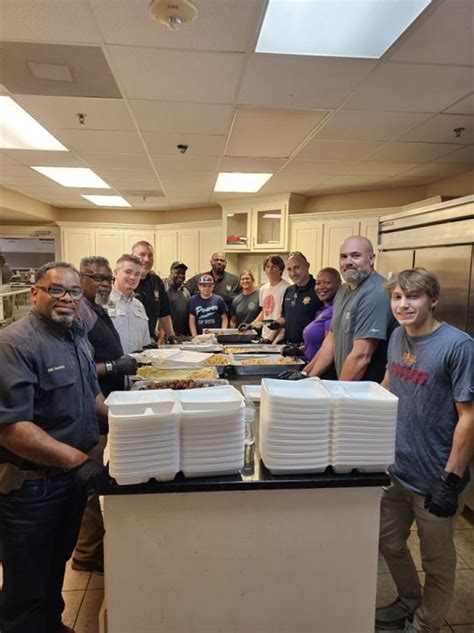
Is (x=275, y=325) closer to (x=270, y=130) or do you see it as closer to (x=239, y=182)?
(x=270, y=130)

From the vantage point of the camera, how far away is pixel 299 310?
352 centimetres

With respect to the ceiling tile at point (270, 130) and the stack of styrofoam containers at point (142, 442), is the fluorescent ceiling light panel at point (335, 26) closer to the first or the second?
the ceiling tile at point (270, 130)

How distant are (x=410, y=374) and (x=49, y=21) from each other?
84.9 inches

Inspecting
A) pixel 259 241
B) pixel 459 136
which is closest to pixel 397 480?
pixel 459 136

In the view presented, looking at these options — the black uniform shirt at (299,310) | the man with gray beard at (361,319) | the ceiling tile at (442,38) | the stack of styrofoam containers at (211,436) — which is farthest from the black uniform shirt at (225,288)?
the stack of styrofoam containers at (211,436)

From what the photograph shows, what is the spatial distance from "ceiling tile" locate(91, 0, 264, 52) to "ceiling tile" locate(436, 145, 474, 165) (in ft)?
8.39

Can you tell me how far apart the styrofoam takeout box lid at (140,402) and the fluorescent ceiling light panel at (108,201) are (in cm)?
560

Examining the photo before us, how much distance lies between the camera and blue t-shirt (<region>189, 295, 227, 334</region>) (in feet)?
14.3

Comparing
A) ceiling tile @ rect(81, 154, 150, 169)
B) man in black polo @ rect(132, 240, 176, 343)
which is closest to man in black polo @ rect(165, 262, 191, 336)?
man in black polo @ rect(132, 240, 176, 343)

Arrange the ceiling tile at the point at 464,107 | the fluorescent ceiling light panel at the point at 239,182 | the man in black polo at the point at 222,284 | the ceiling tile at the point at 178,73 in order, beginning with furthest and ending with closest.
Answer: the man in black polo at the point at 222,284
the fluorescent ceiling light panel at the point at 239,182
the ceiling tile at the point at 464,107
the ceiling tile at the point at 178,73

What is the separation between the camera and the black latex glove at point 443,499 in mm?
1413

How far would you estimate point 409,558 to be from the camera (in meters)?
1.69

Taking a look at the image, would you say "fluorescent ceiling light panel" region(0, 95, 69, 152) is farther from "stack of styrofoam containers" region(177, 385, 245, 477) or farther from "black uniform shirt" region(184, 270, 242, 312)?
"stack of styrofoam containers" region(177, 385, 245, 477)

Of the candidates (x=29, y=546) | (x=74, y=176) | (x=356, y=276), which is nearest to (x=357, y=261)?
(x=356, y=276)
